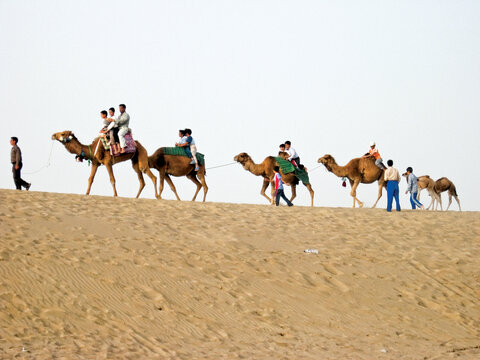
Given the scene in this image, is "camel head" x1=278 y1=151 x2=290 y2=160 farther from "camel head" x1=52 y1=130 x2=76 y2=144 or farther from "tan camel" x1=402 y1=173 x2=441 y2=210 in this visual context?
"tan camel" x1=402 y1=173 x2=441 y2=210

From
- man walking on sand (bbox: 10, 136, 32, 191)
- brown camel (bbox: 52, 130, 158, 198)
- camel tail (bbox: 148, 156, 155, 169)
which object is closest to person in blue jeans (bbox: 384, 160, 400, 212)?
brown camel (bbox: 52, 130, 158, 198)

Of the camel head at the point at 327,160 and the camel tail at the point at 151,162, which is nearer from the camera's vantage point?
the camel tail at the point at 151,162

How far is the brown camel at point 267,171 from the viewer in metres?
22.9

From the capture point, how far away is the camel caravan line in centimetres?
1914

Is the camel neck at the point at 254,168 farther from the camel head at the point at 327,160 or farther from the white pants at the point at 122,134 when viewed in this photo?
the white pants at the point at 122,134

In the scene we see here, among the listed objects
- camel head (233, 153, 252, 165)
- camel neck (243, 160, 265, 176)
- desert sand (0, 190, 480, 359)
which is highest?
camel head (233, 153, 252, 165)

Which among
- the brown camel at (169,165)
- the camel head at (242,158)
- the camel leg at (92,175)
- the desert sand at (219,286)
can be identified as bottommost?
the desert sand at (219,286)

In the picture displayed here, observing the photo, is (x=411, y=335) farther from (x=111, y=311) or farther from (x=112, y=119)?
(x=112, y=119)

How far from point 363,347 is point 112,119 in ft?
34.8

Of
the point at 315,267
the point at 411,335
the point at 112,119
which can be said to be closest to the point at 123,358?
the point at 411,335

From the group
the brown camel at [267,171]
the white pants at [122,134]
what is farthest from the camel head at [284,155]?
the white pants at [122,134]

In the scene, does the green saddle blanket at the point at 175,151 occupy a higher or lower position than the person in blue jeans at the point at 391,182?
higher

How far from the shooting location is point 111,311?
9.90 m

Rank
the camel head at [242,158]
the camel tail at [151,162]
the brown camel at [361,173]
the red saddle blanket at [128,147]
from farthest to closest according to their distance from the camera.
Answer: the camel head at [242,158] < the brown camel at [361,173] < the camel tail at [151,162] < the red saddle blanket at [128,147]
